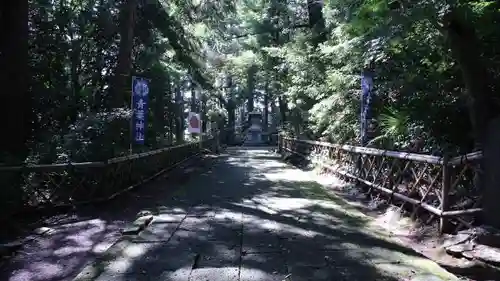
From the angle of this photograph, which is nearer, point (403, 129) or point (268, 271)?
point (268, 271)

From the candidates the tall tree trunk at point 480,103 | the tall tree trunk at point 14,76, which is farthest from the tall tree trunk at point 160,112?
the tall tree trunk at point 480,103

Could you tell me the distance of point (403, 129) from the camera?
712 centimetres

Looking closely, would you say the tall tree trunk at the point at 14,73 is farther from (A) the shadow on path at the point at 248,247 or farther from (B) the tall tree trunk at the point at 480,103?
(B) the tall tree trunk at the point at 480,103

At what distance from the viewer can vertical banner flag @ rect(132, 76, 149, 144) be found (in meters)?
11.4

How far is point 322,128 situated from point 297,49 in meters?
3.11

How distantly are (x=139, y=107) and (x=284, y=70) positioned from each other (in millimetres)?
12190

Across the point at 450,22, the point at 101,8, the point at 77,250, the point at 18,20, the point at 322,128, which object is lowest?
the point at 77,250

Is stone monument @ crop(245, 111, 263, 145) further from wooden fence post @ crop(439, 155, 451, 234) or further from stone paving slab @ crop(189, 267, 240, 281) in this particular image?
stone paving slab @ crop(189, 267, 240, 281)

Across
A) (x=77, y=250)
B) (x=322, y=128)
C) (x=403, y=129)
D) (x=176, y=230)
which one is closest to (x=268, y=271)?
(x=176, y=230)

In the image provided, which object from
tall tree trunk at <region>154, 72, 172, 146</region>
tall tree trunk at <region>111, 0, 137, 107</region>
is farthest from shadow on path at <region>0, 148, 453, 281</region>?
tall tree trunk at <region>154, 72, 172, 146</region>

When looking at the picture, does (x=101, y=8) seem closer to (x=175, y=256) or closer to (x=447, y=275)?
(x=175, y=256)

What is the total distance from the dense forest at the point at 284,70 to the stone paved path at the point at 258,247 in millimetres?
1762

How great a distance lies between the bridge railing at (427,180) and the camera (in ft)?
18.7

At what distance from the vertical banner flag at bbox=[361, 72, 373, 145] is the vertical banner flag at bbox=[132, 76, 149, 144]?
17.8ft
